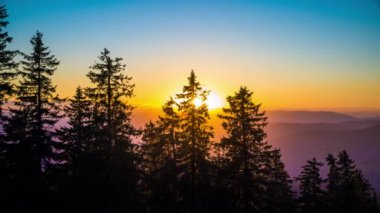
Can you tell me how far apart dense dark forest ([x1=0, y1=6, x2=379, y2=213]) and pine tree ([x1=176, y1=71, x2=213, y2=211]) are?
9cm

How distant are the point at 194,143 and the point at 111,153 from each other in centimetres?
826

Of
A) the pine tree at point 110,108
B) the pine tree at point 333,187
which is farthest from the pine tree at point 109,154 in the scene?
the pine tree at point 333,187

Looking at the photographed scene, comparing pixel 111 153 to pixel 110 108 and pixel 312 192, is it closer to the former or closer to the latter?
pixel 110 108

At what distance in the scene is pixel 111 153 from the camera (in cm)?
2558

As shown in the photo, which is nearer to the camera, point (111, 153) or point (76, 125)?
point (111, 153)

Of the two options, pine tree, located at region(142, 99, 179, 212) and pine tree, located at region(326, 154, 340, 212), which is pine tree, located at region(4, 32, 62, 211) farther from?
pine tree, located at region(326, 154, 340, 212)

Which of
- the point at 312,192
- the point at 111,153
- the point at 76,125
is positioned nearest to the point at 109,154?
the point at 111,153

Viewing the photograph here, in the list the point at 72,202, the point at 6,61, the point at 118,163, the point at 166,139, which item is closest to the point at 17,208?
the point at 72,202

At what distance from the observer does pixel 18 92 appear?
2306 centimetres

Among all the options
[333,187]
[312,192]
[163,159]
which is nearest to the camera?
[163,159]

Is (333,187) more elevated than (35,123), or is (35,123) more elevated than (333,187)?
(35,123)

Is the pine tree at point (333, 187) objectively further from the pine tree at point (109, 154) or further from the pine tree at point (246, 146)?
the pine tree at point (109, 154)

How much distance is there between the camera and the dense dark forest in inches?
904

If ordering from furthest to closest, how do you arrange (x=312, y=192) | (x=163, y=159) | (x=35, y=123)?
1. (x=312, y=192)
2. (x=163, y=159)
3. (x=35, y=123)
